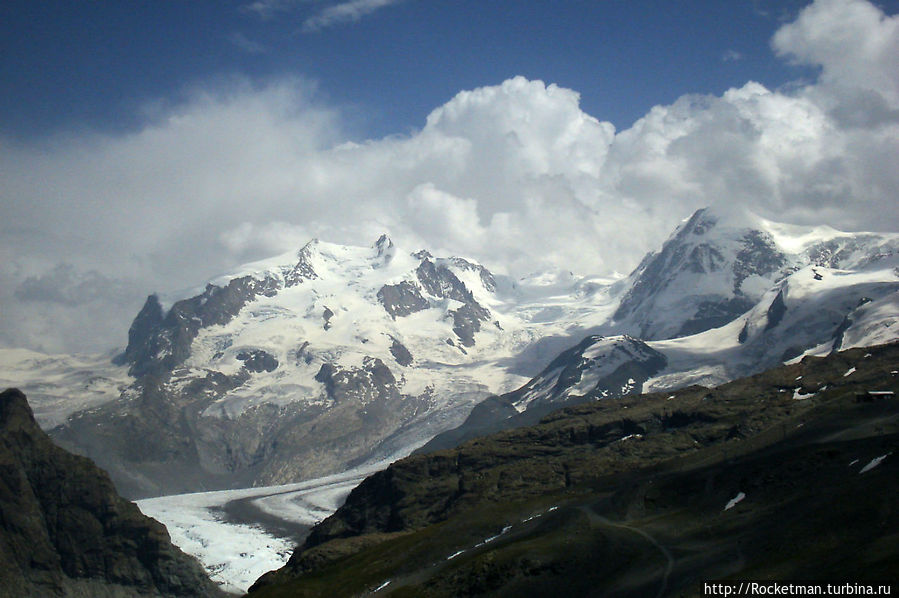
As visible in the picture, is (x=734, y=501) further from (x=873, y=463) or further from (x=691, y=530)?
(x=873, y=463)

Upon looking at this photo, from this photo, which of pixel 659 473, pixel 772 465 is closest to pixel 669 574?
pixel 772 465

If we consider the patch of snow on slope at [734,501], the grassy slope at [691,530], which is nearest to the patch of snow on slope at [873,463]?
the grassy slope at [691,530]

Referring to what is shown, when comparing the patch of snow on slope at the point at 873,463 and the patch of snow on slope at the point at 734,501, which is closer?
the patch of snow on slope at the point at 873,463

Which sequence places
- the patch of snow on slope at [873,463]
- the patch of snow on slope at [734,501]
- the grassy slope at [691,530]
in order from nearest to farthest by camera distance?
the grassy slope at [691,530], the patch of snow on slope at [873,463], the patch of snow on slope at [734,501]

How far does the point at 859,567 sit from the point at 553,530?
56.2 m

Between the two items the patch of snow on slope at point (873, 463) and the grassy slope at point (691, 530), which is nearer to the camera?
the grassy slope at point (691, 530)

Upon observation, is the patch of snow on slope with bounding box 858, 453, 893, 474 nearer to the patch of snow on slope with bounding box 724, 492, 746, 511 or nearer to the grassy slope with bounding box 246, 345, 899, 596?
the grassy slope with bounding box 246, 345, 899, 596

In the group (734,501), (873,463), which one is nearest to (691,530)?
Result: (734,501)

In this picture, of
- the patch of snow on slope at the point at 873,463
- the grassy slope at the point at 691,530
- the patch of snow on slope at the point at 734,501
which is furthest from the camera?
the patch of snow on slope at the point at 734,501

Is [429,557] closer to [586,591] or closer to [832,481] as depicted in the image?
[586,591]

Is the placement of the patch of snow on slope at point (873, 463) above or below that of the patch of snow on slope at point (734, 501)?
above

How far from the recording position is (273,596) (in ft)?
558

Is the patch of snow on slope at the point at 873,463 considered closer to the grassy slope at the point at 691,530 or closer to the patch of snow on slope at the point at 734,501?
the grassy slope at the point at 691,530

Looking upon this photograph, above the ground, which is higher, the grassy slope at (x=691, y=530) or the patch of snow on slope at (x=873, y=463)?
the patch of snow on slope at (x=873, y=463)
